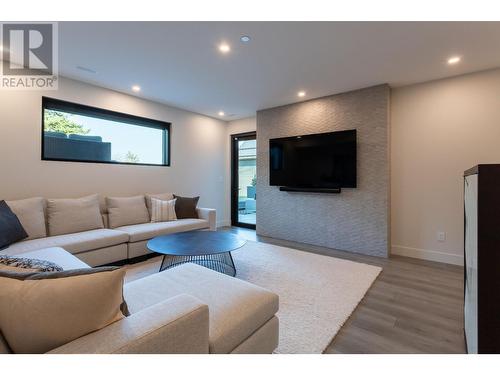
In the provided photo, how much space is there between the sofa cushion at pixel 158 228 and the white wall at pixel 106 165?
877mm

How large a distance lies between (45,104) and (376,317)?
454 cm

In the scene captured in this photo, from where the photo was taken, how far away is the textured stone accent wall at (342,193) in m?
3.46

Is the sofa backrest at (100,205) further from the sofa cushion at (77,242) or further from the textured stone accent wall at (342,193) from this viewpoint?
the textured stone accent wall at (342,193)

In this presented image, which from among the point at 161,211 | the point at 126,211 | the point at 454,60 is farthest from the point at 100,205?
the point at 454,60

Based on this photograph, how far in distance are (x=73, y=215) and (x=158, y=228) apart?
1.03 m

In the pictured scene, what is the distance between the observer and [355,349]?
1.57 m

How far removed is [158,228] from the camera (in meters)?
3.33

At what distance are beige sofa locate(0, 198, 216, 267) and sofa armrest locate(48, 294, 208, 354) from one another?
2135 millimetres

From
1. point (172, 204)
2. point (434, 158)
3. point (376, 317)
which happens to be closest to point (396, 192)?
point (434, 158)

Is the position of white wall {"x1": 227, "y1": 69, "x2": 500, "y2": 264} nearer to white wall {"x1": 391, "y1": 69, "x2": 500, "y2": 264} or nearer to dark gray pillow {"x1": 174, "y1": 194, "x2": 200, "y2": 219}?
white wall {"x1": 391, "y1": 69, "x2": 500, "y2": 264}

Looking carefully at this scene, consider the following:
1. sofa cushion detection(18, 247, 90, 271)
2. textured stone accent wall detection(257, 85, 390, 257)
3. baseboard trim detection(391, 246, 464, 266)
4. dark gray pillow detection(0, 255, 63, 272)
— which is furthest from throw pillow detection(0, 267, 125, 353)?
baseboard trim detection(391, 246, 464, 266)

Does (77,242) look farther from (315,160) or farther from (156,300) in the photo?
(315,160)

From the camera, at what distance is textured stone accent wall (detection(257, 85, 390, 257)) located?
3465mm

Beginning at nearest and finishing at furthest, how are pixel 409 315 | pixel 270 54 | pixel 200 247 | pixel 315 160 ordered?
pixel 409 315, pixel 200 247, pixel 270 54, pixel 315 160
